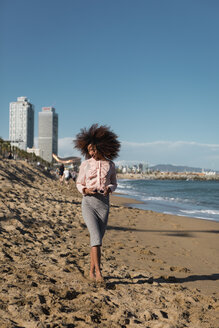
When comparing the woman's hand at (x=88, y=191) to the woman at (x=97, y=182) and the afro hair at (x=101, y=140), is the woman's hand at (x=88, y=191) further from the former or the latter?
the afro hair at (x=101, y=140)

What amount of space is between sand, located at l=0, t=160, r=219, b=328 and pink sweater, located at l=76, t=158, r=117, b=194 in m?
1.23

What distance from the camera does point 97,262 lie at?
3.62 metres

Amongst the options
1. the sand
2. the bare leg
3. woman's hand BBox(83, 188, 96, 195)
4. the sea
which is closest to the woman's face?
woman's hand BBox(83, 188, 96, 195)

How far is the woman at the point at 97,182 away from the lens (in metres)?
3.62

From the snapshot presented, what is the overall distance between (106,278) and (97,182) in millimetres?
1384

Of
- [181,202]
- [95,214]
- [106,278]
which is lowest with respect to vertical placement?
[181,202]

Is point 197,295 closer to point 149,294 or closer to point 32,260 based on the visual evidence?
point 149,294

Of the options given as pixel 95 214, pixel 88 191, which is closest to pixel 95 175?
pixel 88 191

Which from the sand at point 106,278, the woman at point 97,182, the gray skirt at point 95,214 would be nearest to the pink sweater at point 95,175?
the woman at point 97,182

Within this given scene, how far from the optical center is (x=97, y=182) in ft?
11.9

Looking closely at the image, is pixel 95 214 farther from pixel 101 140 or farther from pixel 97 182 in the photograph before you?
pixel 101 140

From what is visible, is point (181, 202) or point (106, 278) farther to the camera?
point (181, 202)

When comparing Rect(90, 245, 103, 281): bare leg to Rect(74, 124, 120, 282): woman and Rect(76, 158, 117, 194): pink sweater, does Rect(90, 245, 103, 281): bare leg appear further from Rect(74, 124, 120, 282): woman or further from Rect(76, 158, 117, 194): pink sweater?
Rect(76, 158, 117, 194): pink sweater

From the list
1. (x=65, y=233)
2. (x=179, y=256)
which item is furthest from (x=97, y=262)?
(x=65, y=233)
